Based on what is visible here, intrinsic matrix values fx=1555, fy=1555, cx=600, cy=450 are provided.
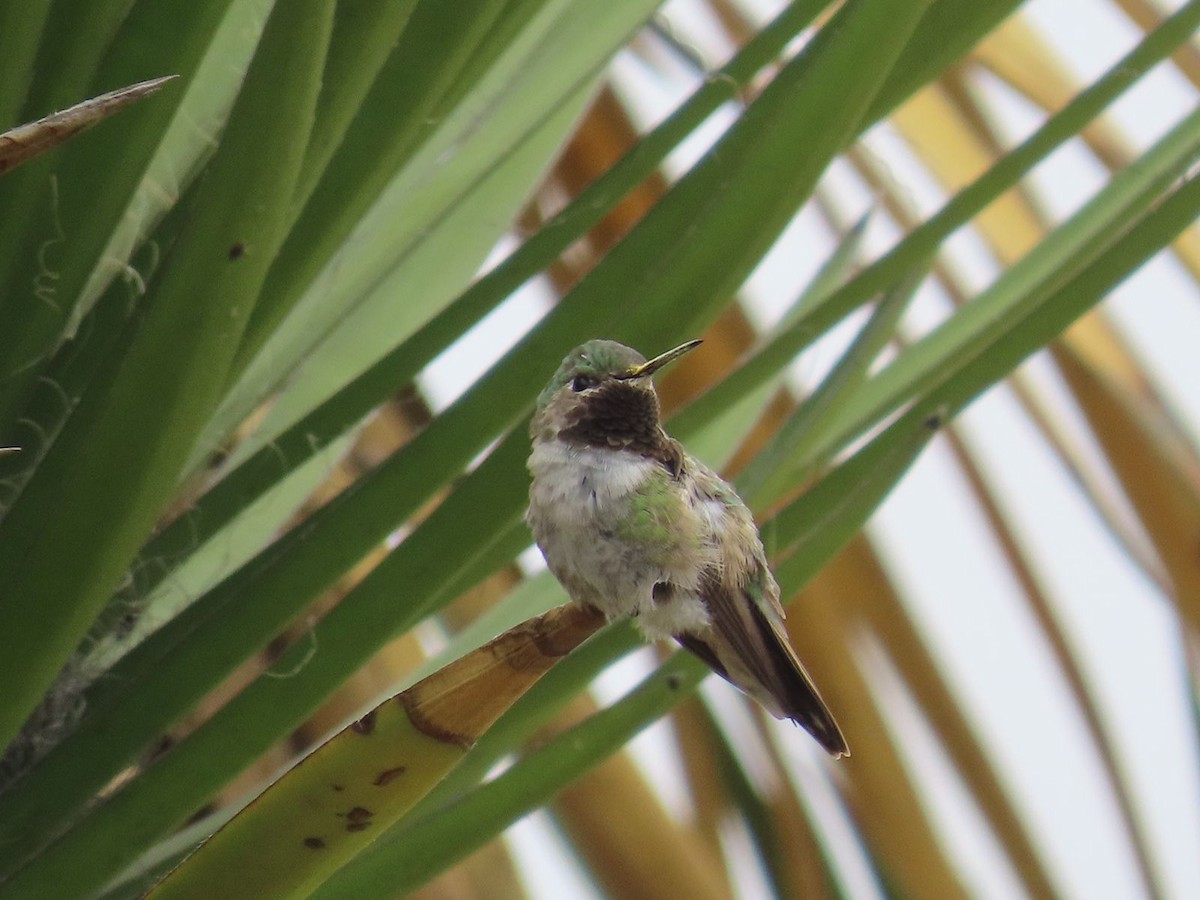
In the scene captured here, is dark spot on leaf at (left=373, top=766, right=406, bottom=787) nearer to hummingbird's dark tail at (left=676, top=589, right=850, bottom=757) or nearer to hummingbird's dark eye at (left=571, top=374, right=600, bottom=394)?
hummingbird's dark tail at (left=676, top=589, right=850, bottom=757)

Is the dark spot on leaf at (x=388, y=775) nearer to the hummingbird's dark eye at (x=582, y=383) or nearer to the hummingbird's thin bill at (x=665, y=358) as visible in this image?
the hummingbird's thin bill at (x=665, y=358)

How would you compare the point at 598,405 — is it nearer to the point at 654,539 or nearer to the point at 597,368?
the point at 597,368

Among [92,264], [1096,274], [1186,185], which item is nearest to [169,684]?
[92,264]

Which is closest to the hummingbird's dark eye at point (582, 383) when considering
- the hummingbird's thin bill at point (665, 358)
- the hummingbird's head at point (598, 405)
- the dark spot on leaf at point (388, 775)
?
the hummingbird's head at point (598, 405)

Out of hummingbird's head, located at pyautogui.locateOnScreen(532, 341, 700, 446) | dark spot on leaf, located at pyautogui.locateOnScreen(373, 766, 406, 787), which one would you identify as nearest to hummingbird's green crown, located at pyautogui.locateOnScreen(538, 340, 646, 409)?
hummingbird's head, located at pyautogui.locateOnScreen(532, 341, 700, 446)

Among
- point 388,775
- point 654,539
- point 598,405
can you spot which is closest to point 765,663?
point 654,539

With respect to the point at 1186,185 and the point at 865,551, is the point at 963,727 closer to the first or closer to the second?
the point at 865,551
